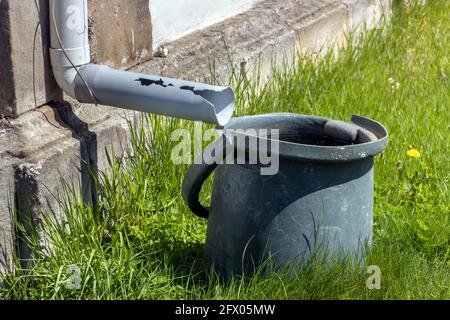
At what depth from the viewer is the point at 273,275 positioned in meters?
2.97

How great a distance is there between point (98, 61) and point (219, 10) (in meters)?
1.29

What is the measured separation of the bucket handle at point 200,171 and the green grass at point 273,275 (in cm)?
22

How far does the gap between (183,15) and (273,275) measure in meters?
1.70

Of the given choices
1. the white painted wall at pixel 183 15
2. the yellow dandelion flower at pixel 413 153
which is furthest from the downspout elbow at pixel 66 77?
the yellow dandelion flower at pixel 413 153

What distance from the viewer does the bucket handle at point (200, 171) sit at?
3.00 m

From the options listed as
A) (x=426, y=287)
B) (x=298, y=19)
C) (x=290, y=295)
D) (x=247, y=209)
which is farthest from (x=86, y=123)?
(x=298, y=19)

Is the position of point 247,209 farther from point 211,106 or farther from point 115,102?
point 115,102

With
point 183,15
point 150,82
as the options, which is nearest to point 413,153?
point 183,15

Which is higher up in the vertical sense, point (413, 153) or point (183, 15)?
point (183, 15)

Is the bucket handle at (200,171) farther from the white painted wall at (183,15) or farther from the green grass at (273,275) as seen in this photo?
the white painted wall at (183,15)

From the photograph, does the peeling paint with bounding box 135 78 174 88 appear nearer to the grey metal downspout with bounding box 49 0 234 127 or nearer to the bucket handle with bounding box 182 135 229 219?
the grey metal downspout with bounding box 49 0 234 127

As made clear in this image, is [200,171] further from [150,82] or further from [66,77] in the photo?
[66,77]

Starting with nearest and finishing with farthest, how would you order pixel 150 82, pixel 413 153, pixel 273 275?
1. pixel 273 275
2. pixel 150 82
3. pixel 413 153

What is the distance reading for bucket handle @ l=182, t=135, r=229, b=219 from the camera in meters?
3.00
